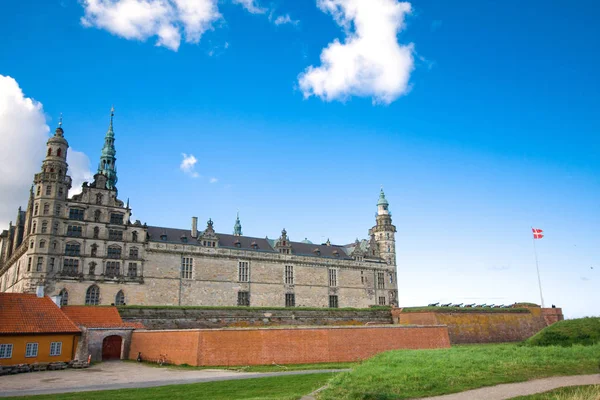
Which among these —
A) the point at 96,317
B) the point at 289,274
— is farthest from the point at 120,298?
the point at 289,274

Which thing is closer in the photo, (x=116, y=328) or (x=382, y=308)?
(x=116, y=328)

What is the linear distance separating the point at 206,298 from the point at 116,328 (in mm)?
18389

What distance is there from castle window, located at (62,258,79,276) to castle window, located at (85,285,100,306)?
209cm

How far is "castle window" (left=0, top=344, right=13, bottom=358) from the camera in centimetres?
2795

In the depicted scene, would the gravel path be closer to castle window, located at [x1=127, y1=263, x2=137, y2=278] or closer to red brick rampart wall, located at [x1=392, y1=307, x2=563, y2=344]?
red brick rampart wall, located at [x1=392, y1=307, x2=563, y2=344]

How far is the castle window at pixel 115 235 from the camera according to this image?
4847 cm

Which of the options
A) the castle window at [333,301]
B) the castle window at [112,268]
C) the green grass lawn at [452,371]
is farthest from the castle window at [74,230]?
the green grass lawn at [452,371]

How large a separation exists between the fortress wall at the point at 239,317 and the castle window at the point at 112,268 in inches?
333

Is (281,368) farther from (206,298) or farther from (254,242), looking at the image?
(254,242)

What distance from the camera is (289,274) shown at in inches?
2349

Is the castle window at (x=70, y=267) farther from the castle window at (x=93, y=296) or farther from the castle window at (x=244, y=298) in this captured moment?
the castle window at (x=244, y=298)

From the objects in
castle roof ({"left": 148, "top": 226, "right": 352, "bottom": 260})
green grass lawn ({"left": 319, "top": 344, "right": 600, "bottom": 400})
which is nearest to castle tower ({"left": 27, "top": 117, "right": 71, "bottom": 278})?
castle roof ({"left": 148, "top": 226, "right": 352, "bottom": 260})

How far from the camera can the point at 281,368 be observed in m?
28.4

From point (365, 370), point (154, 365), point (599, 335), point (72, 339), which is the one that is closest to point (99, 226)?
point (72, 339)
